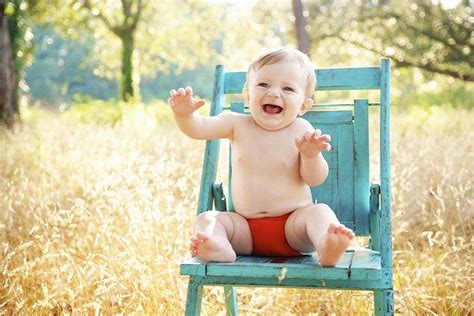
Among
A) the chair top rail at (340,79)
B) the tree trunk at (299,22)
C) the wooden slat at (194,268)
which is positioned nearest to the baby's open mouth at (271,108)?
the chair top rail at (340,79)

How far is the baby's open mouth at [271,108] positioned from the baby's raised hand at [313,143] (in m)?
0.24

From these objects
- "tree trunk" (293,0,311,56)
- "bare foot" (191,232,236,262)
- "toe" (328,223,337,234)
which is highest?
"tree trunk" (293,0,311,56)

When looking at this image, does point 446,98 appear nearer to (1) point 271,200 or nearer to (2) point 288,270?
(1) point 271,200

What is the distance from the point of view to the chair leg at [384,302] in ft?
6.77

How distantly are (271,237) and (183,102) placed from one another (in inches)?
20.3

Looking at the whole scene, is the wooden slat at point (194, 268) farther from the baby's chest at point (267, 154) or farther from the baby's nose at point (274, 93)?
the baby's nose at point (274, 93)

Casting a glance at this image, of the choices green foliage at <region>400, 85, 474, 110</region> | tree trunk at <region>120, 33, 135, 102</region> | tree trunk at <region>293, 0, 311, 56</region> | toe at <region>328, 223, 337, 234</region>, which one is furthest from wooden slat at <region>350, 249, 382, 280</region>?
tree trunk at <region>120, 33, 135, 102</region>

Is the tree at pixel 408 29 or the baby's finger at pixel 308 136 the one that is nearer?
the baby's finger at pixel 308 136

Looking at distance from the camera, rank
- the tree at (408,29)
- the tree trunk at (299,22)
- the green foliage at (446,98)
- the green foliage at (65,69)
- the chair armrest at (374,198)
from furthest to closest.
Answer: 1. the green foliage at (65,69)
2. the green foliage at (446,98)
3. the tree at (408,29)
4. the tree trunk at (299,22)
5. the chair armrest at (374,198)

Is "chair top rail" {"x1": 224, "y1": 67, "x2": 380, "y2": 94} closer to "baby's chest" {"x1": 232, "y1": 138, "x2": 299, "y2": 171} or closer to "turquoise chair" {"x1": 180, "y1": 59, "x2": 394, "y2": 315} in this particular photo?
"turquoise chair" {"x1": 180, "y1": 59, "x2": 394, "y2": 315}

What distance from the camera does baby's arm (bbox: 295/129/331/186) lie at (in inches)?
81.7

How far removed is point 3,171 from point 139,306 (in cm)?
222

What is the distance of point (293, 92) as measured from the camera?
2.32 m

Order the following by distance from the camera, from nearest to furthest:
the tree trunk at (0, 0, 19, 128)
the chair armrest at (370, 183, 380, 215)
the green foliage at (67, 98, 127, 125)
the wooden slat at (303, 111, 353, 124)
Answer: the chair armrest at (370, 183, 380, 215) < the wooden slat at (303, 111, 353, 124) < the tree trunk at (0, 0, 19, 128) < the green foliage at (67, 98, 127, 125)
